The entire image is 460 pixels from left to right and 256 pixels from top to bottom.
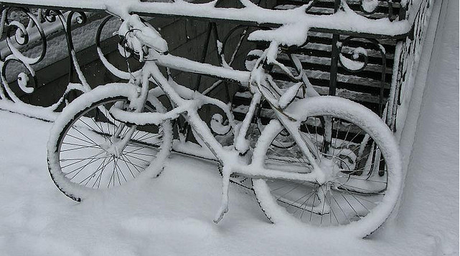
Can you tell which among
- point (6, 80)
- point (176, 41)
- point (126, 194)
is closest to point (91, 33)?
point (6, 80)

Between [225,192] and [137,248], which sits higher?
[225,192]

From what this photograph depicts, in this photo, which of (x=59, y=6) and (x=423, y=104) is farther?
(x=423, y=104)

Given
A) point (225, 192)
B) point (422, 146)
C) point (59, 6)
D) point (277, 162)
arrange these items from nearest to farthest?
point (225, 192)
point (277, 162)
point (59, 6)
point (422, 146)

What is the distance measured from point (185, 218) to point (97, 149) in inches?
35.9

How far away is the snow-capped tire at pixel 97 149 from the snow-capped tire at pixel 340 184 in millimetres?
687

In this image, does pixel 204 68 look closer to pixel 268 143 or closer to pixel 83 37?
pixel 268 143

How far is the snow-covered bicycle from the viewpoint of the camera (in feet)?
7.78

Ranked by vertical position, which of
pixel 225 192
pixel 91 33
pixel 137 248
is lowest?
pixel 137 248

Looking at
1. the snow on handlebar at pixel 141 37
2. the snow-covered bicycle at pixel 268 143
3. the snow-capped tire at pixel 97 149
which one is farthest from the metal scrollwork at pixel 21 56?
the snow on handlebar at pixel 141 37

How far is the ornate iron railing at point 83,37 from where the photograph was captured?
236cm

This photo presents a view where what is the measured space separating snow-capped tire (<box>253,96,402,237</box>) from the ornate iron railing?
9.4 inches

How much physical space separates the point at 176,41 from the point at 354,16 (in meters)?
2.88

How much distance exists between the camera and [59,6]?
2.89 metres

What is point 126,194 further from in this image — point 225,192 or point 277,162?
point 277,162
